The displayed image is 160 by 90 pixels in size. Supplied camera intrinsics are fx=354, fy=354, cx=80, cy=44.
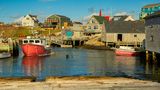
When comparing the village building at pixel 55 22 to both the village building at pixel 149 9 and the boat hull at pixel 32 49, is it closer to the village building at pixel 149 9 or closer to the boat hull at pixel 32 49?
the village building at pixel 149 9

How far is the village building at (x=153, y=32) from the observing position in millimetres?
49844

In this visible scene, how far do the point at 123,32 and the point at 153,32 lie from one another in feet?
144

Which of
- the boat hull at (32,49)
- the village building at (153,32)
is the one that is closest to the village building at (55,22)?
the boat hull at (32,49)

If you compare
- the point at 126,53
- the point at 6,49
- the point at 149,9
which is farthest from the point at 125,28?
the point at 6,49

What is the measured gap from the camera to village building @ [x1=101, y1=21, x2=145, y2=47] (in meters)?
95.7

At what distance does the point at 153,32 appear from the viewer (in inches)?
2068

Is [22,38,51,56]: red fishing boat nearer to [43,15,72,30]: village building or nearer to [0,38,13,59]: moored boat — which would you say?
[0,38,13,59]: moored boat

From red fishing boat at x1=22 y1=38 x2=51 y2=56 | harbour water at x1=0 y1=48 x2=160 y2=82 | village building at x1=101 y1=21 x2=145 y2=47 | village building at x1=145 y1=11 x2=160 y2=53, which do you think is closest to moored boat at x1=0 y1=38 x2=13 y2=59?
red fishing boat at x1=22 y1=38 x2=51 y2=56

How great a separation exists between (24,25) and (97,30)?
66.5 metres

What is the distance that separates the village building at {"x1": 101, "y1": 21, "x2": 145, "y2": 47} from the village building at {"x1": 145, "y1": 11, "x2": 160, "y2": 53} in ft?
125

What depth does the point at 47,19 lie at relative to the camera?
169 meters

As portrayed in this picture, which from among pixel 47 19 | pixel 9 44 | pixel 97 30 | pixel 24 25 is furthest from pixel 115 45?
pixel 24 25

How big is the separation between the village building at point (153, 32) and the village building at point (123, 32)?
38.0 metres

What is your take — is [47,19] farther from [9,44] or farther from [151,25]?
[151,25]
